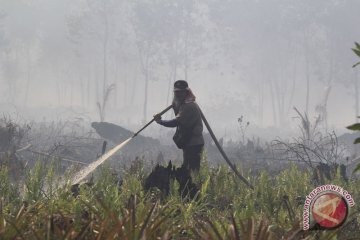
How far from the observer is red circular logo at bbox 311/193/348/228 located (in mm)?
2164

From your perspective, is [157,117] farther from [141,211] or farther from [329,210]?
Result: [329,210]

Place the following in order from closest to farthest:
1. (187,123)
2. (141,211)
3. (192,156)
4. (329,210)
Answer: (329,210), (141,211), (187,123), (192,156)

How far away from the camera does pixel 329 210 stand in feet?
7.32

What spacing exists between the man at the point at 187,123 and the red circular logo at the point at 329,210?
4.57m

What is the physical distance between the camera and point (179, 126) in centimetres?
693

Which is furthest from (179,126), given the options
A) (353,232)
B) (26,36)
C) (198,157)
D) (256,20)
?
(26,36)

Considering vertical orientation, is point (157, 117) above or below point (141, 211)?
above

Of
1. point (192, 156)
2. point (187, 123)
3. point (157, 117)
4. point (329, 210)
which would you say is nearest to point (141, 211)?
point (329, 210)

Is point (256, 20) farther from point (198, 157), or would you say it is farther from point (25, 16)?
point (198, 157)

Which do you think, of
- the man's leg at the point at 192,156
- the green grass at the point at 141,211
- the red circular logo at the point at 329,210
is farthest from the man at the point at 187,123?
the red circular logo at the point at 329,210

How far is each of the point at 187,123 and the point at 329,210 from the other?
470cm

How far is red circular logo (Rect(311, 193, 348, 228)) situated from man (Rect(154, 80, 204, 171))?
457cm

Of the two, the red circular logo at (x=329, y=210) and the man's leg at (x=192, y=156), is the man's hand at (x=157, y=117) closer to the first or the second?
the man's leg at (x=192, y=156)

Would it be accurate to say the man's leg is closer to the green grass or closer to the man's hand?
the green grass
